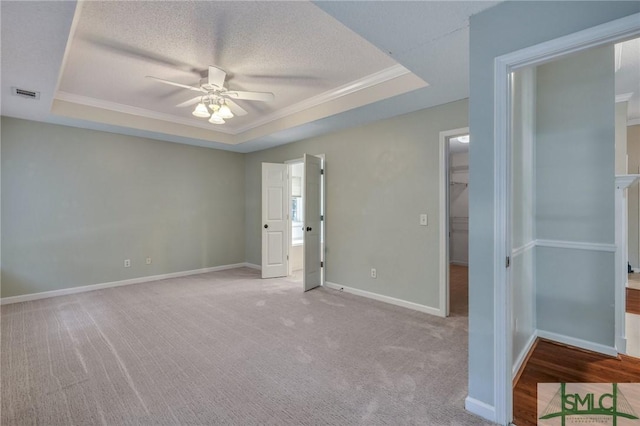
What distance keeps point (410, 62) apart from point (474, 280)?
1.80 m

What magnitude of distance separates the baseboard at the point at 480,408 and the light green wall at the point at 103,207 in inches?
201

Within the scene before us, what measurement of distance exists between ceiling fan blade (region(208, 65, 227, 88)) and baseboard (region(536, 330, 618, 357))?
13.5 ft

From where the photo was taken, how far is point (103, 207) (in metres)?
4.61

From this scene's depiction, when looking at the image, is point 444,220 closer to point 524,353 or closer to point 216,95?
point 524,353

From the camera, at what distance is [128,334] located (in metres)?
2.94

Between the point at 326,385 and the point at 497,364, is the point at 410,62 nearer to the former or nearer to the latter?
the point at 497,364

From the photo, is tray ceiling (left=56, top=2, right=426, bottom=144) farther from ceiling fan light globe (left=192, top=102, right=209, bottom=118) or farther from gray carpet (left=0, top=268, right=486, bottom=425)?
gray carpet (left=0, top=268, right=486, bottom=425)

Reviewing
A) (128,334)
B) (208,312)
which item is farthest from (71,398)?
(208,312)

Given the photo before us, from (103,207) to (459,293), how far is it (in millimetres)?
5714

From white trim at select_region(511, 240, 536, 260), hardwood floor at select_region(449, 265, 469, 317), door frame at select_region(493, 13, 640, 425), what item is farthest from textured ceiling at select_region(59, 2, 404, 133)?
hardwood floor at select_region(449, 265, 469, 317)

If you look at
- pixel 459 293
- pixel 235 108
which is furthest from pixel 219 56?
pixel 459 293

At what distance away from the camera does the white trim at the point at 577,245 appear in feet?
8.32

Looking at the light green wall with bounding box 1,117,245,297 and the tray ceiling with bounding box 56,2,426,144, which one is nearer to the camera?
the tray ceiling with bounding box 56,2,426,144

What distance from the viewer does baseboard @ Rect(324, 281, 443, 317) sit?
3506 millimetres
